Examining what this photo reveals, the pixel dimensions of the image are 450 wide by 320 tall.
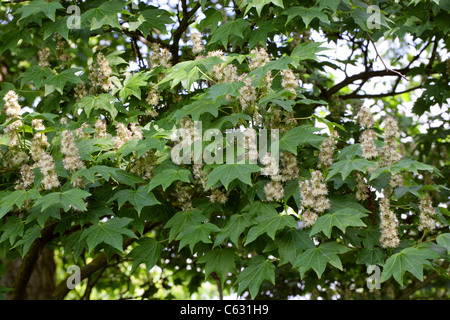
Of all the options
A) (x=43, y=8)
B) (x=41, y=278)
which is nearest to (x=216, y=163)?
(x=43, y=8)

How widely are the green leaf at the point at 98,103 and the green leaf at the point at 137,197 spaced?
0.75m

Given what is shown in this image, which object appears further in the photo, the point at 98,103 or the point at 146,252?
the point at 98,103

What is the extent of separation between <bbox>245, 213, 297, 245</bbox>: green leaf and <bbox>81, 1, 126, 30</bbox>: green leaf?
185 centimetres

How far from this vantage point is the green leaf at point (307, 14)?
3611mm

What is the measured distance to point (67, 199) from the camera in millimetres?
3102

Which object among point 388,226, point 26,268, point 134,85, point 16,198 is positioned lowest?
point 26,268

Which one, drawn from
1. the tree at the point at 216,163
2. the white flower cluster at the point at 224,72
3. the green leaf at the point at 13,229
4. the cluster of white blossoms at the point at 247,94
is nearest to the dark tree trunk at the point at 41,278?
the tree at the point at 216,163

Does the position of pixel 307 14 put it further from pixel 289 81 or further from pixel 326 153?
pixel 326 153

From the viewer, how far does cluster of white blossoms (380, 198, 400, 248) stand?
3.12m

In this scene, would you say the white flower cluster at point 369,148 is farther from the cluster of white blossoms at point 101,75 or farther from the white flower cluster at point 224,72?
the cluster of white blossoms at point 101,75

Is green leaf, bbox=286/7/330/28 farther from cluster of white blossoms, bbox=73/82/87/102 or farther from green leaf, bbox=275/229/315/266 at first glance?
cluster of white blossoms, bbox=73/82/87/102

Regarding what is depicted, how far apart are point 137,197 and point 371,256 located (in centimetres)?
153
